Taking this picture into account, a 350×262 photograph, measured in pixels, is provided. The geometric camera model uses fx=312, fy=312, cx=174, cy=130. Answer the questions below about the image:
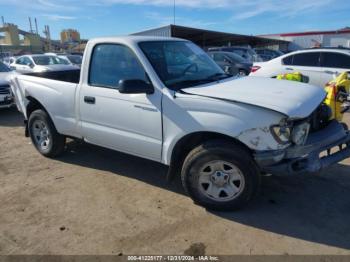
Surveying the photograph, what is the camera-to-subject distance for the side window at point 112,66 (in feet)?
12.3

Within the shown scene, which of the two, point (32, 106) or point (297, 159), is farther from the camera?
point (32, 106)

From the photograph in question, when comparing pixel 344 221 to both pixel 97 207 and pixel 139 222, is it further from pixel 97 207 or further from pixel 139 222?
pixel 97 207

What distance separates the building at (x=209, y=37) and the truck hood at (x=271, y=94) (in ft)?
72.6

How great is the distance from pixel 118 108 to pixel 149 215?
4.35 feet

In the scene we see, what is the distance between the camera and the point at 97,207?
3.66m

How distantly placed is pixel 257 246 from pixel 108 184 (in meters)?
2.15

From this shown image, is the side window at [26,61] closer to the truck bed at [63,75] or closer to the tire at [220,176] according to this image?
the truck bed at [63,75]

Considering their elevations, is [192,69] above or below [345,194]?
above

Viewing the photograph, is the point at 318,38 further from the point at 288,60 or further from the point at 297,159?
the point at 297,159

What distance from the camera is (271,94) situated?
3273 mm

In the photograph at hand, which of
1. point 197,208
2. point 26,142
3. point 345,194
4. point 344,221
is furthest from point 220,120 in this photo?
point 26,142

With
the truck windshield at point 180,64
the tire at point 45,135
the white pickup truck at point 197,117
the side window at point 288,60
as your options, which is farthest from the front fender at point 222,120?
the side window at point 288,60

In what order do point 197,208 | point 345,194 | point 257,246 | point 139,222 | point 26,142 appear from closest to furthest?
point 257,246 → point 139,222 → point 197,208 → point 345,194 → point 26,142

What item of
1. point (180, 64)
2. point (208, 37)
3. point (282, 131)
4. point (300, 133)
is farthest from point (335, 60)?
point (208, 37)
